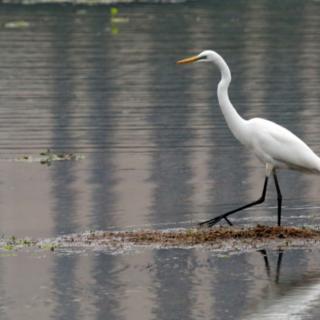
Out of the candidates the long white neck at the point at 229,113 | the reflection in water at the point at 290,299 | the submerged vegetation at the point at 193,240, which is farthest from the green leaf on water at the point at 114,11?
the reflection in water at the point at 290,299

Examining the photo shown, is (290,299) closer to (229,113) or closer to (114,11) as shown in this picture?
(229,113)

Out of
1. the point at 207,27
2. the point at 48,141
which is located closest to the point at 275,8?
the point at 207,27

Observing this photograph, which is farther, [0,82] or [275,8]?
[275,8]

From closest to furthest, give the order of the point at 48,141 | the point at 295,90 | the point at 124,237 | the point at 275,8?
1. the point at 124,237
2. the point at 48,141
3. the point at 295,90
4. the point at 275,8

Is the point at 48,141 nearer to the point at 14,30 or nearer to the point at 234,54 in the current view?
the point at 234,54

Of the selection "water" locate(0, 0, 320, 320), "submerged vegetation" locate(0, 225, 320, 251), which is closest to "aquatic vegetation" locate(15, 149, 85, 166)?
"water" locate(0, 0, 320, 320)

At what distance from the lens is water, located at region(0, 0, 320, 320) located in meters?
11.1

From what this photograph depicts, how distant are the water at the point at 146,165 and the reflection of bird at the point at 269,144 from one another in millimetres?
541

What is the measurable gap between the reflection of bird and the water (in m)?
0.54

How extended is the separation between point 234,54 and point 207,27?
7367 mm

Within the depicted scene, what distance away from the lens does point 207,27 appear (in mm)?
40000

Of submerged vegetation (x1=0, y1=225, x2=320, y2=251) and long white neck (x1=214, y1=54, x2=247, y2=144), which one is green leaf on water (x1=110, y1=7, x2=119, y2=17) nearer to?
long white neck (x1=214, y1=54, x2=247, y2=144)

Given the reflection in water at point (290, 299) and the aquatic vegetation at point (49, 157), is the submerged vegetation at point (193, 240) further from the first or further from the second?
the aquatic vegetation at point (49, 157)

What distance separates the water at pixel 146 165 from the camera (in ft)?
36.6
